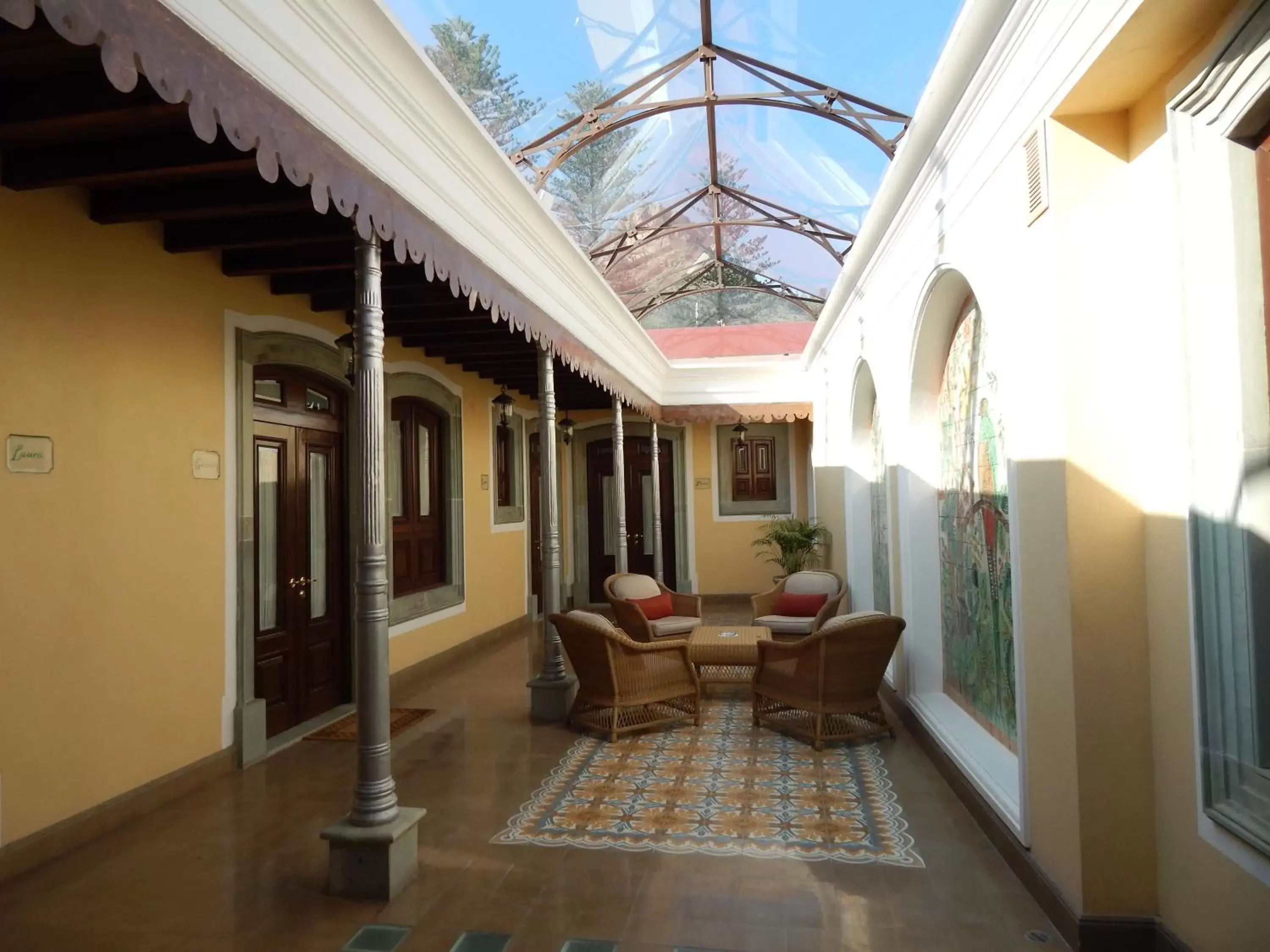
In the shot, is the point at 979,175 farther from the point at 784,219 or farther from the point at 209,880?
the point at 784,219

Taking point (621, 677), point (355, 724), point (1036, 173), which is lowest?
point (355, 724)

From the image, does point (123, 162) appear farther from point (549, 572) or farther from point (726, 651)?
point (726, 651)

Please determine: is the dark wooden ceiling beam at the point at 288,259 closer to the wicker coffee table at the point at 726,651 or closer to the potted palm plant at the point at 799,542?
the wicker coffee table at the point at 726,651

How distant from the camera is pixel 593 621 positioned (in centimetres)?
493

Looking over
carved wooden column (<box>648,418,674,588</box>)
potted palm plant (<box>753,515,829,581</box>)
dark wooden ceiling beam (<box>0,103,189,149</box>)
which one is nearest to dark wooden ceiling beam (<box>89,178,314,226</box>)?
dark wooden ceiling beam (<box>0,103,189,149</box>)

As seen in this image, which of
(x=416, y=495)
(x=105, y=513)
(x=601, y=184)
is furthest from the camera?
(x=601, y=184)

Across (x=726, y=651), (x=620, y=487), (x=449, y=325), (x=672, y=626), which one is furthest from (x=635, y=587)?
(x=449, y=325)

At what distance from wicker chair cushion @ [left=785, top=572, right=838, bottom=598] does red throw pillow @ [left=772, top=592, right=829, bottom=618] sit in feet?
0.09

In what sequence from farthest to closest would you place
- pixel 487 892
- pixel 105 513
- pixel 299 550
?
pixel 299 550 → pixel 105 513 → pixel 487 892

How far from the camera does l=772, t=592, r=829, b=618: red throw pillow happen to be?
6.71m

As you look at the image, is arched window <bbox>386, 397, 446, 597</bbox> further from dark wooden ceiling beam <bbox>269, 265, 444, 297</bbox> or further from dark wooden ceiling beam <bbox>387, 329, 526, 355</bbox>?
dark wooden ceiling beam <bbox>269, 265, 444, 297</bbox>

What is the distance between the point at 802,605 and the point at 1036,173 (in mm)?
4588

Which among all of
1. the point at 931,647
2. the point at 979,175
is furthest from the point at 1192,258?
the point at 931,647

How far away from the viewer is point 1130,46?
87.0 inches
